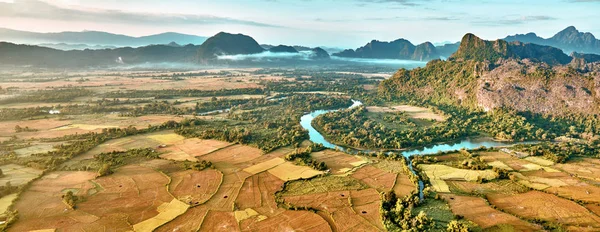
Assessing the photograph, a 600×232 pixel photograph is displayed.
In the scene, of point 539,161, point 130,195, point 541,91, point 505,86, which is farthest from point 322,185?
point 541,91

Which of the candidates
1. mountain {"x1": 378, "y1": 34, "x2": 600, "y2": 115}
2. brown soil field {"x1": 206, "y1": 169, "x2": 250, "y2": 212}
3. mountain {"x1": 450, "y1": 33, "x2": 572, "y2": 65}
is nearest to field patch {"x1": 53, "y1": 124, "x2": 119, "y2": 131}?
brown soil field {"x1": 206, "y1": 169, "x2": 250, "y2": 212}

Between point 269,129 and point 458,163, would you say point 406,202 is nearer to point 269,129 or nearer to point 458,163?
point 458,163

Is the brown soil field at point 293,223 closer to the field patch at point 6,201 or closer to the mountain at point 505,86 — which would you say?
the field patch at point 6,201

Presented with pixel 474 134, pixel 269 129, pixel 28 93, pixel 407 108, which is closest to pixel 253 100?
pixel 269 129

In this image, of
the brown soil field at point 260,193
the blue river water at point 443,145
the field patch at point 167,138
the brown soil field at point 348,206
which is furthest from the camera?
the field patch at point 167,138

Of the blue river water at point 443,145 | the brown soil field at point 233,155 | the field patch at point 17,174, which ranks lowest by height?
the blue river water at point 443,145

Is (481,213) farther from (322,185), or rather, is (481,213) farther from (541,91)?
(541,91)

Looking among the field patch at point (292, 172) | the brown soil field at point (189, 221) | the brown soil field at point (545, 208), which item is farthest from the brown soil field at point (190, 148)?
the brown soil field at point (545, 208)
